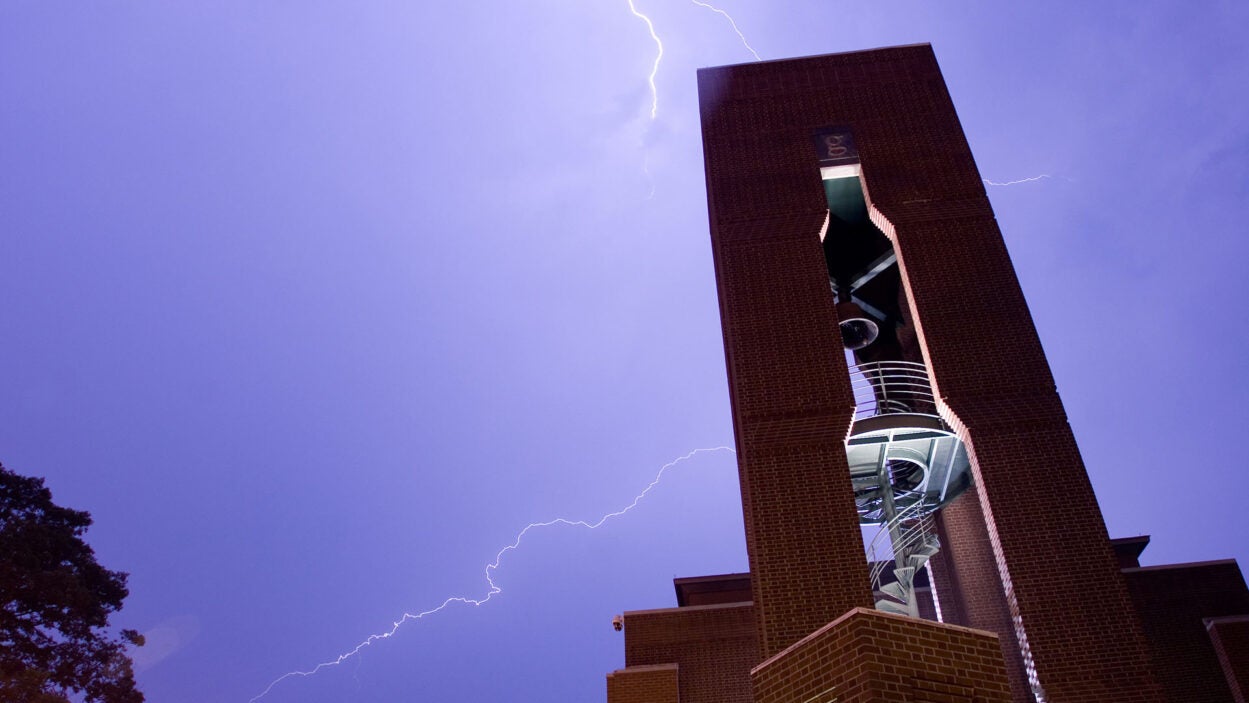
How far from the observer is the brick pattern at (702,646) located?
47.6 ft

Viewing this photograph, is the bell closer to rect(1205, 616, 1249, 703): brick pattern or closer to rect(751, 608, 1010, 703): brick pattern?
rect(1205, 616, 1249, 703): brick pattern

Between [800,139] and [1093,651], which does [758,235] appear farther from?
[1093,651]

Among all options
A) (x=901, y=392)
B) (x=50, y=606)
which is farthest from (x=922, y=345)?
(x=50, y=606)

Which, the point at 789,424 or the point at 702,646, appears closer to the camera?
the point at 789,424

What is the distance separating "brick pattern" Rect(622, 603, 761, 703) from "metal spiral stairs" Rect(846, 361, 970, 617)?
239 cm

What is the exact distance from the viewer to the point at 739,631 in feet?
49.3

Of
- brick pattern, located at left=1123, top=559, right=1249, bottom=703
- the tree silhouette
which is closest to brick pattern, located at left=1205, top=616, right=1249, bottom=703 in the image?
brick pattern, located at left=1123, top=559, right=1249, bottom=703

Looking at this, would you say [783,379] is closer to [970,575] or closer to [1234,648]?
[970,575]

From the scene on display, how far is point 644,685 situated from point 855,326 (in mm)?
7198

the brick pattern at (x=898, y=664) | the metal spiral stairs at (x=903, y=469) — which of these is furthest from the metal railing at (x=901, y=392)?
the brick pattern at (x=898, y=664)

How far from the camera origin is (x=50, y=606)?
720 inches

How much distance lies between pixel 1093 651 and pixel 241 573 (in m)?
166

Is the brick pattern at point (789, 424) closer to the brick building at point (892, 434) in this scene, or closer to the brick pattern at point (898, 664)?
the brick building at point (892, 434)

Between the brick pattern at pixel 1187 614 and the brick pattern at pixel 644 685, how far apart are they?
7.05 meters
